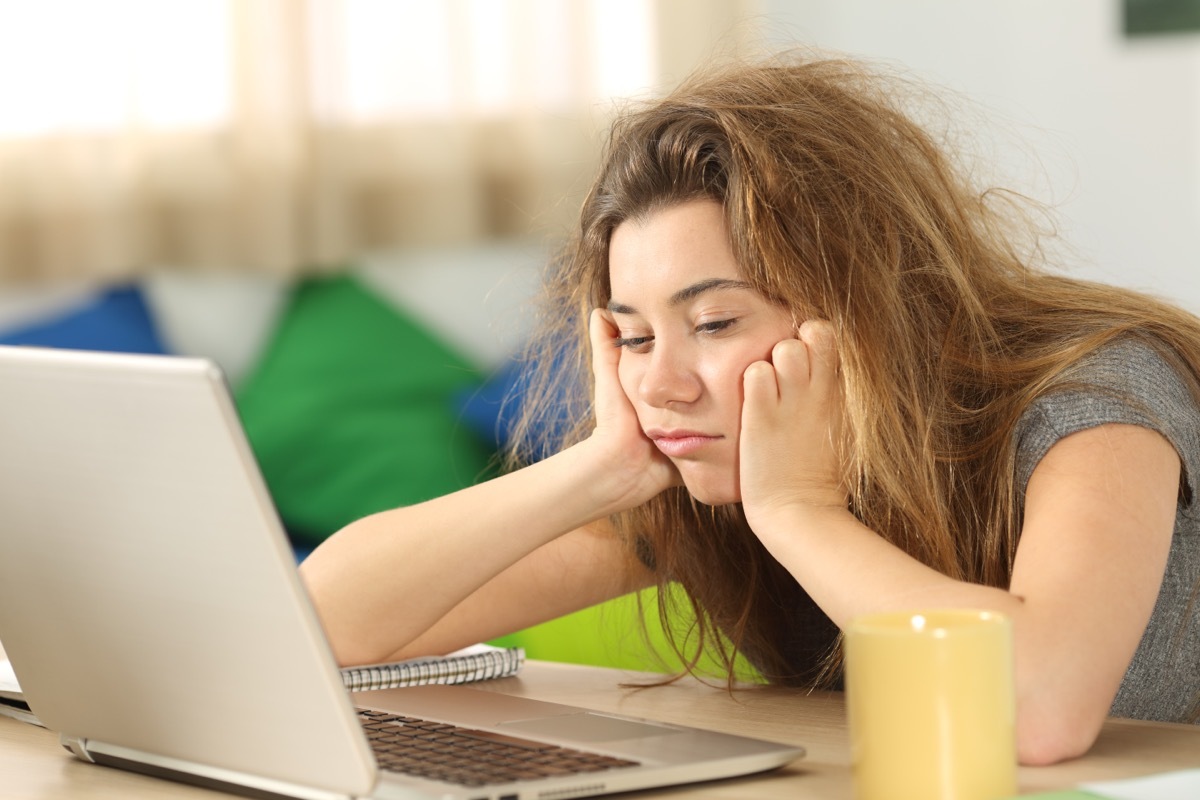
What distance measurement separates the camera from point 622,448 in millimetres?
1180

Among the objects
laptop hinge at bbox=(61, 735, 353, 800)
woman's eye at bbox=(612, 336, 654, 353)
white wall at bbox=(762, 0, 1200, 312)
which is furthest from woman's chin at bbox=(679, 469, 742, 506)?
white wall at bbox=(762, 0, 1200, 312)

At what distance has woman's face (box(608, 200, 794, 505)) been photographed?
1.10 m

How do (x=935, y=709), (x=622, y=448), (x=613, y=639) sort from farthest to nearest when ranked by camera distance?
(x=613, y=639) < (x=622, y=448) < (x=935, y=709)

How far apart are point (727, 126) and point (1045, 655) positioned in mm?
497

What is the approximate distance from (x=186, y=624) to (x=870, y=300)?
58cm

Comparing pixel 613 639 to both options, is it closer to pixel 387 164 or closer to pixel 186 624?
pixel 186 624

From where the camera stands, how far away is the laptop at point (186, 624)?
688 mm

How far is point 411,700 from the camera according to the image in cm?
102

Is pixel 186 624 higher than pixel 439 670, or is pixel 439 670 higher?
pixel 186 624

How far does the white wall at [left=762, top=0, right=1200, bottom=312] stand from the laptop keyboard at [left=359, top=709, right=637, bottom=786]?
222cm

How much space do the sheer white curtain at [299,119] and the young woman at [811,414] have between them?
1494 millimetres

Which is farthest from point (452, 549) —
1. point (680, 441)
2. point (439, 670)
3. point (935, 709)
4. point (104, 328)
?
point (104, 328)

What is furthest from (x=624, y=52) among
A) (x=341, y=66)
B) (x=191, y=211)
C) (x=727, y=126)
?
(x=727, y=126)

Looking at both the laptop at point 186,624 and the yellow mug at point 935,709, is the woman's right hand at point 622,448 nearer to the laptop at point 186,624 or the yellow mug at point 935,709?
the laptop at point 186,624
